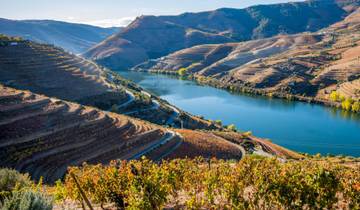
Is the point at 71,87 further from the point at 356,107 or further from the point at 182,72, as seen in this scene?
the point at 182,72

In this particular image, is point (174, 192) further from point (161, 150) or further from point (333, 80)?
point (333, 80)

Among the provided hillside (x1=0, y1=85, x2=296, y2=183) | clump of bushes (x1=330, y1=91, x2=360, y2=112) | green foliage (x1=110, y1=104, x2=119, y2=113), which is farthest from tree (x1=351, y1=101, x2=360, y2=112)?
green foliage (x1=110, y1=104, x2=119, y2=113)

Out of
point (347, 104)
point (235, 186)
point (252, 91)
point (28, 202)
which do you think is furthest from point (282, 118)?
point (28, 202)

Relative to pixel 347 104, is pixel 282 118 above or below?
below

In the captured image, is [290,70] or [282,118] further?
[290,70]

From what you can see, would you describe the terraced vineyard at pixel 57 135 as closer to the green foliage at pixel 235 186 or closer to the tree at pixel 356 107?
the green foliage at pixel 235 186

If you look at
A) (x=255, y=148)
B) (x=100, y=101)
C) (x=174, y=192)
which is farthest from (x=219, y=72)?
(x=174, y=192)
